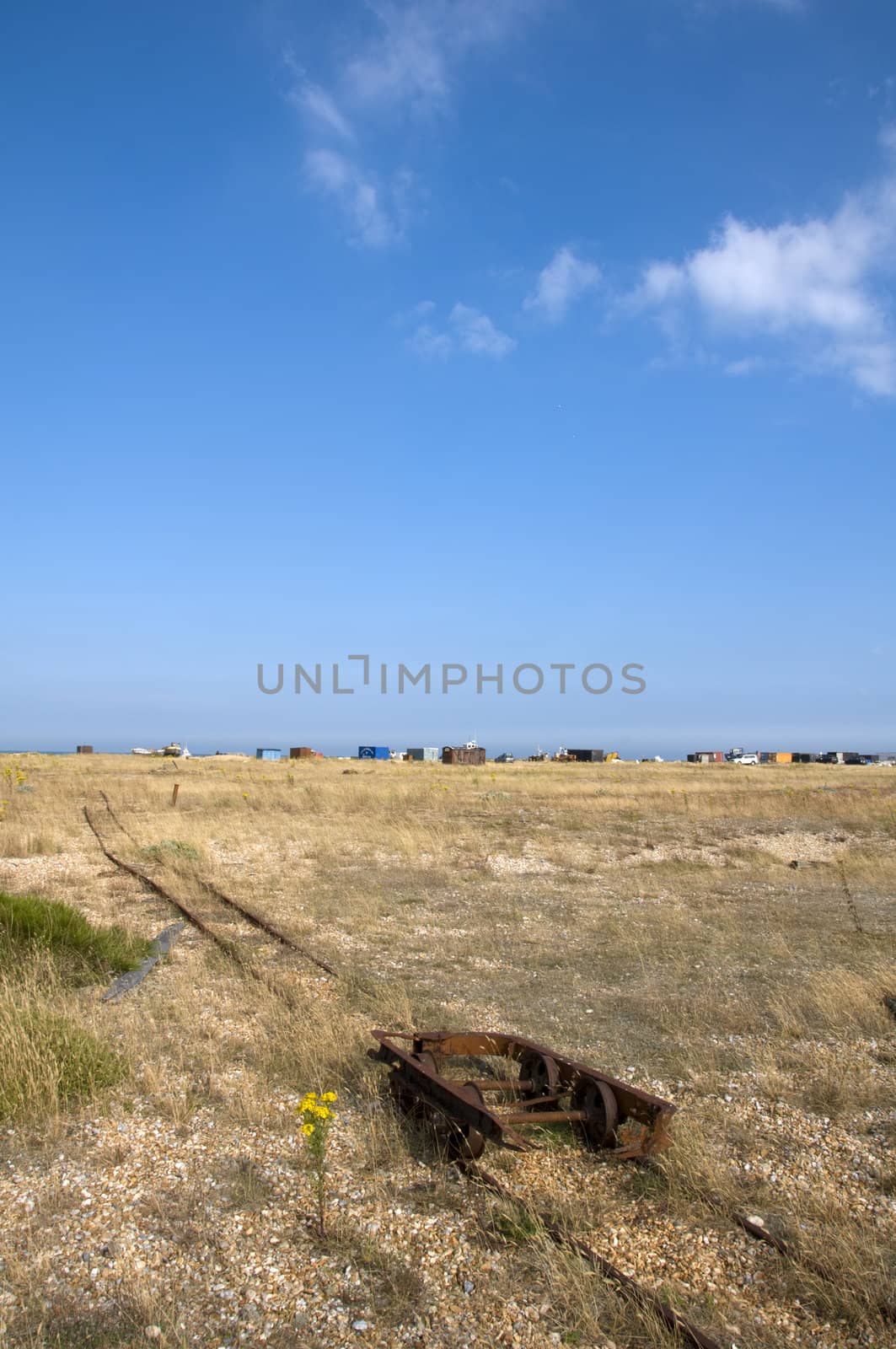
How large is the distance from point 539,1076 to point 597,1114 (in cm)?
70

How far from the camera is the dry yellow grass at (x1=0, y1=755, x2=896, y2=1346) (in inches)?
150

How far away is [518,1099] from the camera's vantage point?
572 cm

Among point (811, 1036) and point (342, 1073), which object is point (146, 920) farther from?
point (811, 1036)

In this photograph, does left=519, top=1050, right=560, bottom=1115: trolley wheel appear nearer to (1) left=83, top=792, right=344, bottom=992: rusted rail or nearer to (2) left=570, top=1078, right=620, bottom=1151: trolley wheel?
(2) left=570, top=1078, right=620, bottom=1151: trolley wheel

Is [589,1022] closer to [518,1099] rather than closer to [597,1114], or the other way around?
[518,1099]

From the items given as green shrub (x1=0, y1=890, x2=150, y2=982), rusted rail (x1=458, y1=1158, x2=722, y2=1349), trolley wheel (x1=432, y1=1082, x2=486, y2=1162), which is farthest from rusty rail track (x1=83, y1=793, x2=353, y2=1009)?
rusted rail (x1=458, y1=1158, x2=722, y2=1349)

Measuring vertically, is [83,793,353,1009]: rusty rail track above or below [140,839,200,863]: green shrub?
below

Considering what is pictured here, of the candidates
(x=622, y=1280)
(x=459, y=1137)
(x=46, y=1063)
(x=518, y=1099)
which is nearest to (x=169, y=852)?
(x=46, y=1063)

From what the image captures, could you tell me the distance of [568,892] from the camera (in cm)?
1395

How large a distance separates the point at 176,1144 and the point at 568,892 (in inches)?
382

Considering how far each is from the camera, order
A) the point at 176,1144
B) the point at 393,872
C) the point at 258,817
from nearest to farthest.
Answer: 1. the point at 176,1144
2. the point at 393,872
3. the point at 258,817

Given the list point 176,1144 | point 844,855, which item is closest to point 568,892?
point 844,855

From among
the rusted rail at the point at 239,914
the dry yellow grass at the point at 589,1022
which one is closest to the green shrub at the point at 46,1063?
the dry yellow grass at the point at 589,1022

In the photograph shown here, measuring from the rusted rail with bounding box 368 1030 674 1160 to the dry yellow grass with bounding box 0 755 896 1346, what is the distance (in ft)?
0.58
